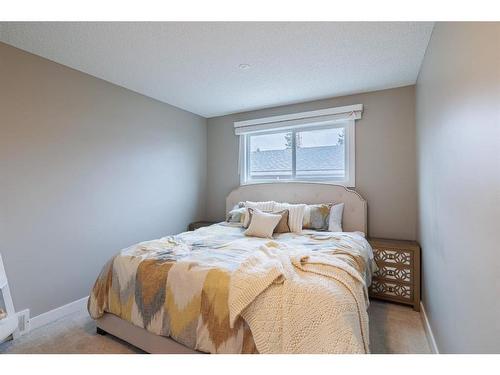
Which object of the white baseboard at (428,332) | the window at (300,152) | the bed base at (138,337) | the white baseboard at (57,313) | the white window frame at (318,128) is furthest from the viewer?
the window at (300,152)

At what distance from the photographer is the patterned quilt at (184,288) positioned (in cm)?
141

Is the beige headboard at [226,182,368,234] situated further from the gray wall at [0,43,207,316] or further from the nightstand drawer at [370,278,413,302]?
the gray wall at [0,43,207,316]

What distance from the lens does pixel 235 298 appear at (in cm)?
134

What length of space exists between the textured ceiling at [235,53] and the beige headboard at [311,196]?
121 cm

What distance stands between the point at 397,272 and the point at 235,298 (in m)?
2.00

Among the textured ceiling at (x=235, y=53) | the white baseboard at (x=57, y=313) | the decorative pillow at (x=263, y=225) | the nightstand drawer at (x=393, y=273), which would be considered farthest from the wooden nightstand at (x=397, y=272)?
the white baseboard at (x=57, y=313)

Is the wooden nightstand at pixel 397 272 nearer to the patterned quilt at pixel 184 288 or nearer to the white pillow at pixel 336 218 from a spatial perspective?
the white pillow at pixel 336 218

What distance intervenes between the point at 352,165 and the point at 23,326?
3648 mm

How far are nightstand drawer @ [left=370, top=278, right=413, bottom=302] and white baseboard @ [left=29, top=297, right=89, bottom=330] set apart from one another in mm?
3004

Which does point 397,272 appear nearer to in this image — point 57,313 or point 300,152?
point 300,152

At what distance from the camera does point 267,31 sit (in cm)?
184
